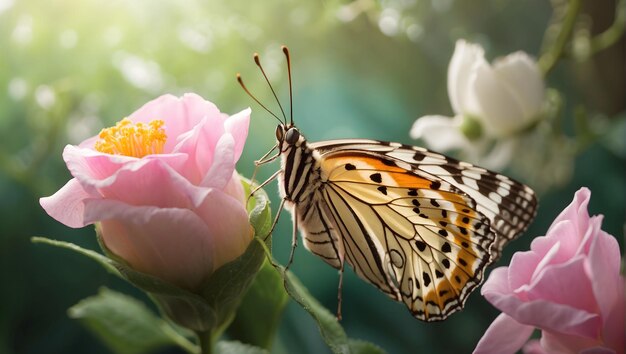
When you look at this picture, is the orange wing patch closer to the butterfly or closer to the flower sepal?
the butterfly

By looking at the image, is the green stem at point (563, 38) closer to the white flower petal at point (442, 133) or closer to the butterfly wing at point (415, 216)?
the white flower petal at point (442, 133)

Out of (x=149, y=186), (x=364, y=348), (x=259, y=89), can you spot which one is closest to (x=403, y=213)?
(x=364, y=348)

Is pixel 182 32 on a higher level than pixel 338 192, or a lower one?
higher

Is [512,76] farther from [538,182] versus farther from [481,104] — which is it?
[538,182]

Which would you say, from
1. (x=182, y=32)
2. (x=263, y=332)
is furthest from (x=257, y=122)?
(x=263, y=332)

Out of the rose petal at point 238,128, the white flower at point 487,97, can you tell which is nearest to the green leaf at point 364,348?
the rose petal at point 238,128

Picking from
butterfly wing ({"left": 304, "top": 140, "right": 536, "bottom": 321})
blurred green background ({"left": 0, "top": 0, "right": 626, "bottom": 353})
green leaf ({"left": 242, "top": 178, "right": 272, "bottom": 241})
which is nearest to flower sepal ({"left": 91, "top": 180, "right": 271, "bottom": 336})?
green leaf ({"left": 242, "top": 178, "right": 272, "bottom": 241})

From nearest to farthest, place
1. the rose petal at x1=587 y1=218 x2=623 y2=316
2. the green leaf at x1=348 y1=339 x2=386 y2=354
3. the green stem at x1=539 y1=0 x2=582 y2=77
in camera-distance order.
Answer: the rose petal at x1=587 y1=218 x2=623 y2=316 < the green leaf at x1=348 y1=339 x2=386 y2=354 < the green stem at x1=539 y1=0 x2=582 y2=77
